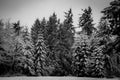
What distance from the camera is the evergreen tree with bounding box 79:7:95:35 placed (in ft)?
135

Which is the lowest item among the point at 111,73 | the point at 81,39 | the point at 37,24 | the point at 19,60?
the point at 111,73

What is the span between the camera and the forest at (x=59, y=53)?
2748cm

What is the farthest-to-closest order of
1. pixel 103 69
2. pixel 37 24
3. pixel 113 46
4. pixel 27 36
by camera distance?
pixel 37 24 → pixel 27 36 → pixel 103 69 → pixel 113 46

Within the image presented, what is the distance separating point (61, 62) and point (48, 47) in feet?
21.2

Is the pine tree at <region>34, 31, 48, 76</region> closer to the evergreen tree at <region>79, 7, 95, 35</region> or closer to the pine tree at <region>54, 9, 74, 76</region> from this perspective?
the pine tree at <region>54, 9, 74, 76</region>

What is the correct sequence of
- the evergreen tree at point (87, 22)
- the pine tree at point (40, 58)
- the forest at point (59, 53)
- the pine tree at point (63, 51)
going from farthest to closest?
the evergreen tree at point (87, 22) → the pine tree at point (63, 51) → the pine tree at point (40, 58) → the forest at point (59, 53)

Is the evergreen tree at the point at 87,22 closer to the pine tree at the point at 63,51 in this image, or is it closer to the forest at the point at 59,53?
the forest at the point at 59,53

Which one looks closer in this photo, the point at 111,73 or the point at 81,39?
the point at 111,73

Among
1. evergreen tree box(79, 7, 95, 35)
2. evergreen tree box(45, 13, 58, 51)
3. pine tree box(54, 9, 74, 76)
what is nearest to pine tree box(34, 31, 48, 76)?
pine tree box(54, 9, 74, 76)

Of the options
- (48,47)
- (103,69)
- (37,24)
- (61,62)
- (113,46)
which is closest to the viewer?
(113,46)

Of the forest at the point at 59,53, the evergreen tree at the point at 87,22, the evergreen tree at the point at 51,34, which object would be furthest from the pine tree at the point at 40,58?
the evergreen tree at the point at 87,22

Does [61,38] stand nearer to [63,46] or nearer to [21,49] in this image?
[63,46]

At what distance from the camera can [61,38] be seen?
43.2m

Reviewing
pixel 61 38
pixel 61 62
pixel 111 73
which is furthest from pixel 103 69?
pixel 61 38
